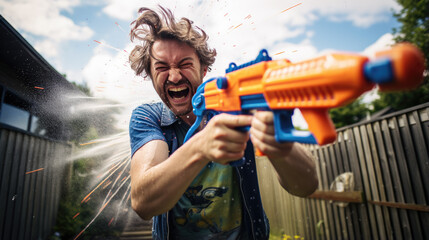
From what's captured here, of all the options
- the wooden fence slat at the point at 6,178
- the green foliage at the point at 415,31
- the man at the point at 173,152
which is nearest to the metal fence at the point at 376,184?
the man at the point at 173,152

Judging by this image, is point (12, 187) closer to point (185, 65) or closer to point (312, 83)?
point (185, 65)

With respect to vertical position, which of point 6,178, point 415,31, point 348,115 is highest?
point 415,31

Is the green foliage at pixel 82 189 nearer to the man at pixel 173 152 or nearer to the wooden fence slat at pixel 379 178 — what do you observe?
the man at pixel 173 152

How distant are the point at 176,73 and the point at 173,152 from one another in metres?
0.70

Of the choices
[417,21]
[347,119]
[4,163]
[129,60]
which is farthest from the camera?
[347,119]

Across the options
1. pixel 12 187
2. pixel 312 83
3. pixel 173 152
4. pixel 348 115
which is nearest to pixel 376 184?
pixel 173 152

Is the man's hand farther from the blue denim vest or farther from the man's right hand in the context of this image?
the blue denim vest

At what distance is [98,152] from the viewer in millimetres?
7891

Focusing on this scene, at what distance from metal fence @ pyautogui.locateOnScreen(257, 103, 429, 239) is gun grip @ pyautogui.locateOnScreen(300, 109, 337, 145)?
317 cm

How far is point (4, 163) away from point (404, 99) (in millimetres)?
28381

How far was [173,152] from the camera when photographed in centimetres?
199

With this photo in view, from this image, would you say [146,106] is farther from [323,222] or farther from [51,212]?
[51,212]

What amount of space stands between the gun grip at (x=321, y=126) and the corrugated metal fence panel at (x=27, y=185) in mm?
6193

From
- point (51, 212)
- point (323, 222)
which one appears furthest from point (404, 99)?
point (51, 212)
